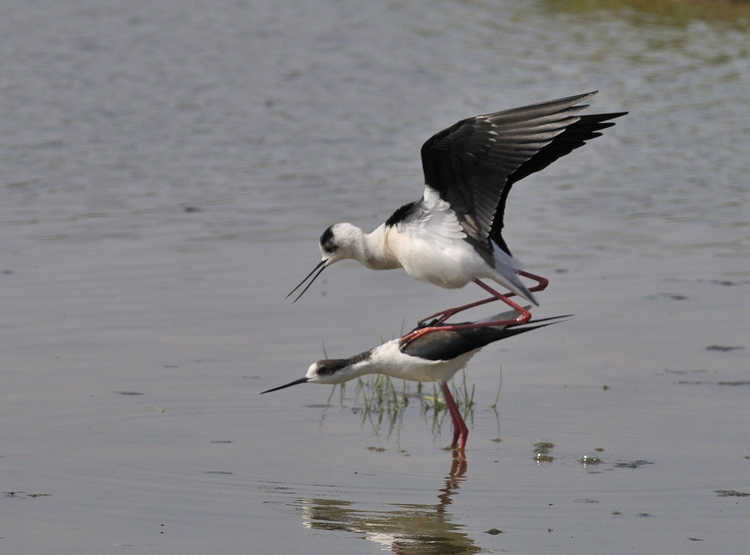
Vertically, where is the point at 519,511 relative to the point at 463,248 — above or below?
below

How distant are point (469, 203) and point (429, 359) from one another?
695mm

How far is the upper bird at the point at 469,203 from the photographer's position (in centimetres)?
527

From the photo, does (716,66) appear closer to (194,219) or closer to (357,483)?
(194,219)

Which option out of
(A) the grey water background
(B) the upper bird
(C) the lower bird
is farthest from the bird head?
(A) the grey water background

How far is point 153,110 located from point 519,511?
8410 millimetres

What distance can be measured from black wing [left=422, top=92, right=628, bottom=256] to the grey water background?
3.32 ft

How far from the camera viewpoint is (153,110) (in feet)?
41.5

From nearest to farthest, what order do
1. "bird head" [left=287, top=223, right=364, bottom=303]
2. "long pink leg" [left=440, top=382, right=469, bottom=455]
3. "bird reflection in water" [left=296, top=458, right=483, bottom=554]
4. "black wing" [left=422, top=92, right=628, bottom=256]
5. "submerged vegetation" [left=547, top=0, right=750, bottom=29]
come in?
"bird reflection in water" [left=296, top=458, right=483, bottom=554], "black wing" [left=422, top=92, right=628, bottom=256], "long pink leg" [left=440, top=382, right=469, bottom=455], "bird head" [left=287, top=223, right=364, bottom=303], "submerged vegetation" [left=547, top=0, right=750, bottom=29]

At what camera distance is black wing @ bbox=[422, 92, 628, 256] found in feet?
17.2

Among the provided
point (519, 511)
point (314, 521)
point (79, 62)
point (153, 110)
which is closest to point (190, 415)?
point (314, 521)

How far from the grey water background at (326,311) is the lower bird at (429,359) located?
0.77 ft

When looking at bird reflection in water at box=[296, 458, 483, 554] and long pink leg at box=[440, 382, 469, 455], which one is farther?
long pink leg at box=[440, 382, 469, 455]

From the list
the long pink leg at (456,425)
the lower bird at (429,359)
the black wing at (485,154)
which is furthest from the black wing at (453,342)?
the black wing at (485,154)

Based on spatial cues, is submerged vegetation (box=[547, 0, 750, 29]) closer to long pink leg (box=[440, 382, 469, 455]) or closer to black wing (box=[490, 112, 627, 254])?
black wing (box=[490, 112, 627, 254])
